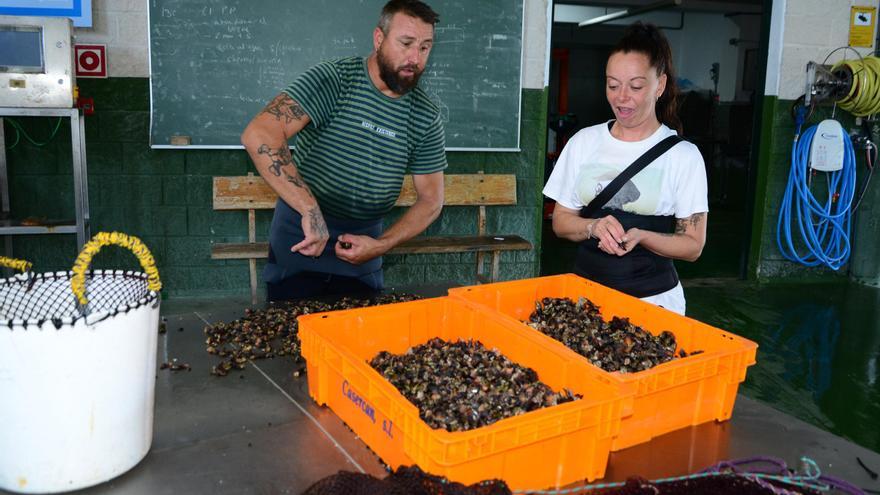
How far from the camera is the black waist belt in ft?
6.90

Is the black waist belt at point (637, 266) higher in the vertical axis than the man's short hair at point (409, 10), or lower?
lower

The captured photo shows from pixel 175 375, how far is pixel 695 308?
4.13 metres

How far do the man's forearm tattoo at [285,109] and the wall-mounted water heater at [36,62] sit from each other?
1902 mm

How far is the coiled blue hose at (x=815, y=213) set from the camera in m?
5.46

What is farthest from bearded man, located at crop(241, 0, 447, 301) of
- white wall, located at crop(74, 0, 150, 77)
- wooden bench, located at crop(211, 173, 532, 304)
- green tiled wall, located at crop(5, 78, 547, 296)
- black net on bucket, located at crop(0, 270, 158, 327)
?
white wall, located at crop(74, 0, 150, 77)

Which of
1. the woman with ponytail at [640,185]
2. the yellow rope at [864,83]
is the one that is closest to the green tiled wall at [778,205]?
the yellow rope at [864,83]

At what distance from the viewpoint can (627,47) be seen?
6.73 feet

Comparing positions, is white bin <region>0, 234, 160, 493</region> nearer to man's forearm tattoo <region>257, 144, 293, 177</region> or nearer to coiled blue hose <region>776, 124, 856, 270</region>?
man's forearm tattoo <region>257, 144, 293, 177</region>

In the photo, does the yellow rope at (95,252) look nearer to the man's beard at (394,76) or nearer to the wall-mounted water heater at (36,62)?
the man's beard at (394,76)

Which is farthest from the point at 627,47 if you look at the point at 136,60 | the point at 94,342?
the point at 136,60

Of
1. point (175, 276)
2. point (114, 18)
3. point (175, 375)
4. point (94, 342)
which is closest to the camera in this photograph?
point (94, 342)

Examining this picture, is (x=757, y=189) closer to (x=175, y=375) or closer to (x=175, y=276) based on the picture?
(x=175, y=276)

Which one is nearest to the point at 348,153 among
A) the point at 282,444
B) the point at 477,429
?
the point at 282,444

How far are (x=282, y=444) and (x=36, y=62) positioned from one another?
295 cm
